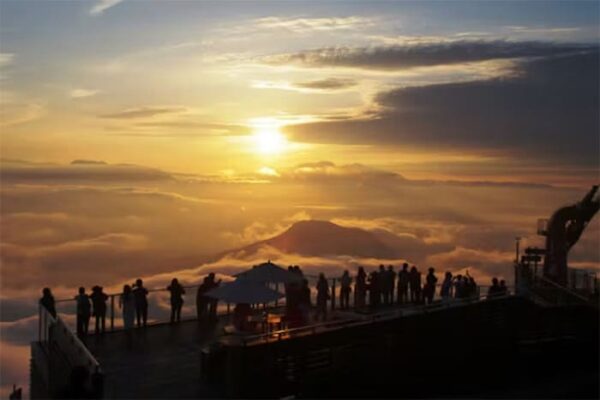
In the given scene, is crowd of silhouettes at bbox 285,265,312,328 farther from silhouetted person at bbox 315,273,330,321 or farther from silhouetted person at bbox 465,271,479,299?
silhouetted person at bbox 465,271,479,299

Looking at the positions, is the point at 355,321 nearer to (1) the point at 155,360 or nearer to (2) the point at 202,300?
(1) the point at 155,360

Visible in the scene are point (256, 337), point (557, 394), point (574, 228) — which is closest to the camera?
point (256, 337)

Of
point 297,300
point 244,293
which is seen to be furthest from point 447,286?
point 244,293

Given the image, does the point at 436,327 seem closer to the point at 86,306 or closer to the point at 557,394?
the point at 557,394

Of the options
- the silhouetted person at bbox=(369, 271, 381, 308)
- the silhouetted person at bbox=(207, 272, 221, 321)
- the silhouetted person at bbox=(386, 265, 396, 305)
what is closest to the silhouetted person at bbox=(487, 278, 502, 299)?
the silhouetted person at bbox=(386, 265, 396, 305)

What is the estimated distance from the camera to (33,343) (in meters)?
28.5

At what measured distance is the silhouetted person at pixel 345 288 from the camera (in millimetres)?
34094

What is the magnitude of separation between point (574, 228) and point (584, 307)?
7157 millimetres

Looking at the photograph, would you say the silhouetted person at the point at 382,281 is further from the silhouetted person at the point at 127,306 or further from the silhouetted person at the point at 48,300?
the silhouetted person at the point at 48,300

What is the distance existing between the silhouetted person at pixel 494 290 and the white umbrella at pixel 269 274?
623 centimetres

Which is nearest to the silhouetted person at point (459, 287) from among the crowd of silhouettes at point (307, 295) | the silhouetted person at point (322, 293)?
the crowd of silhouettes at point (307, 295)

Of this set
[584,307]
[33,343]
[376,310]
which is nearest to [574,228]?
[584,307]

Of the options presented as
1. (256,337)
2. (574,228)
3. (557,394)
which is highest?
(574,228)

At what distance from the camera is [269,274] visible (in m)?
30.2
